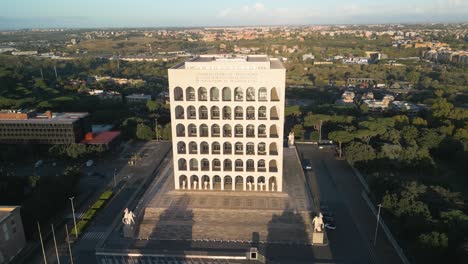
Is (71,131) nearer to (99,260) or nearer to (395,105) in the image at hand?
(99,260)

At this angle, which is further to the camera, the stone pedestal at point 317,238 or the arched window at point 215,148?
the arched window at point 215,148

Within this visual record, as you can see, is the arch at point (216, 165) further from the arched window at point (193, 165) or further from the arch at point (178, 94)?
the arch at point (178, 94)

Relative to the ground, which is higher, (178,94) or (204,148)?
(178,94)

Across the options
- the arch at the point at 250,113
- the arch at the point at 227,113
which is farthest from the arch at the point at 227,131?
the arch at the point at 250,113

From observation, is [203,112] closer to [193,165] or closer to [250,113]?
[250,113]

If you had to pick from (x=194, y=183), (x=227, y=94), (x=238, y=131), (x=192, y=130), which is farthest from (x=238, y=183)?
(x=227, y=94)

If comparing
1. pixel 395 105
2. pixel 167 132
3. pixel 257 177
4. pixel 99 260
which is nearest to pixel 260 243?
pixel 257 177

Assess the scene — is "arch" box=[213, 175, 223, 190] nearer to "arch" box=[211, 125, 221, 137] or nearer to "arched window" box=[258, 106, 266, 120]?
"arch" box=[211, 125, 221, 137]
